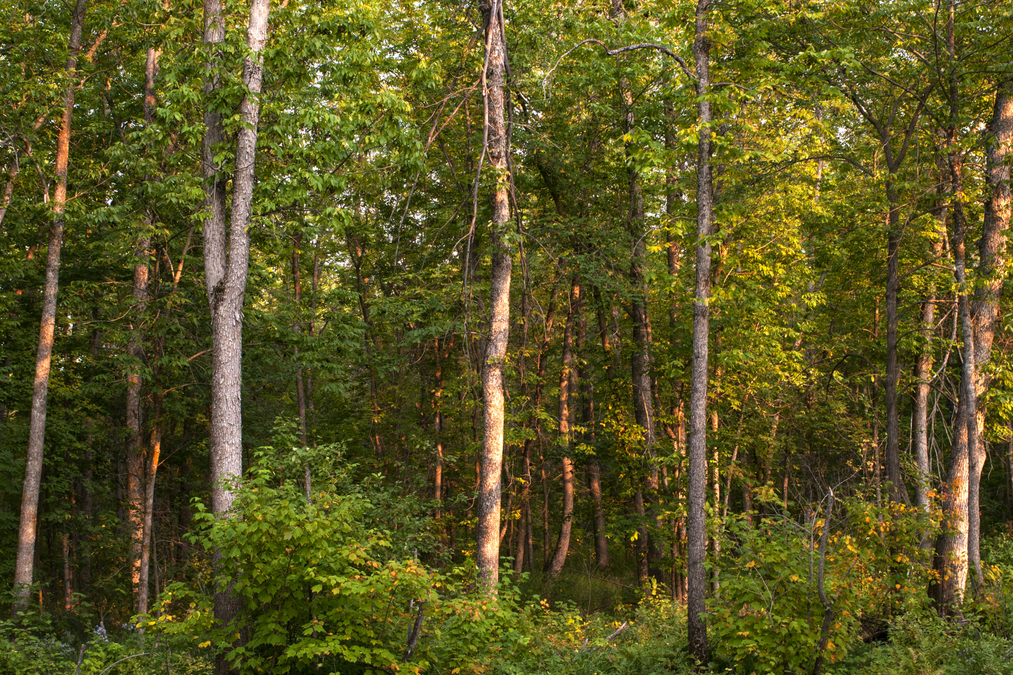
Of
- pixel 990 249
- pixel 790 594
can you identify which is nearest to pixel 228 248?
pixel 790 594

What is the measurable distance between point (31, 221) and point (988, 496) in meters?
32.7

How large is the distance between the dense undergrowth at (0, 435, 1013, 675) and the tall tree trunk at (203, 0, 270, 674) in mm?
A: 840

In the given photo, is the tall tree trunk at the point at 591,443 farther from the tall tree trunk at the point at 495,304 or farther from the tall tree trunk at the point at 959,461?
the tall tree trunk at the point at 959,461

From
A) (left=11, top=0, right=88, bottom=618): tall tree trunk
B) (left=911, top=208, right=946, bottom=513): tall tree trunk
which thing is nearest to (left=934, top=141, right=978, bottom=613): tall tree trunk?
(left=911, top=208, right=946, bottom=513): tall tree trunk

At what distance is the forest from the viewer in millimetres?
7824

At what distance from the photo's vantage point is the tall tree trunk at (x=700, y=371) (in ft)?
28.6

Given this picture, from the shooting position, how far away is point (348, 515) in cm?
693

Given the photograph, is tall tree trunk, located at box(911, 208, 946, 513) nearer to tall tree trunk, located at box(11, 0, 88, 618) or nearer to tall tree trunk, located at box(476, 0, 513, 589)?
tall tree trunk, located at box(476, 0, 513, 589)

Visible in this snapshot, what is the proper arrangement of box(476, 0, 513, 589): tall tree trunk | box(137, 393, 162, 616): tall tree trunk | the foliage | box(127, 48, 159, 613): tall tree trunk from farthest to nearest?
box(137, 393, 162, 616): tall tree trunk < box(127, 48, 159, 613): tall tree trunk < box(476, 0, 513, 589): tall tree trunk < the foliage

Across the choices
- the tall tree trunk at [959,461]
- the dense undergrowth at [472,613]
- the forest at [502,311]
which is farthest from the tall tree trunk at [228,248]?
the tall tree trunk at [959,461]

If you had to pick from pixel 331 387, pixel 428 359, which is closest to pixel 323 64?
pixel 331 387

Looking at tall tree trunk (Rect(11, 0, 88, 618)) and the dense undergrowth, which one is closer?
the dense undergrowth

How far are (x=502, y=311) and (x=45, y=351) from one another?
8.70 meters

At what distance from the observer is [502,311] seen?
10125mm
